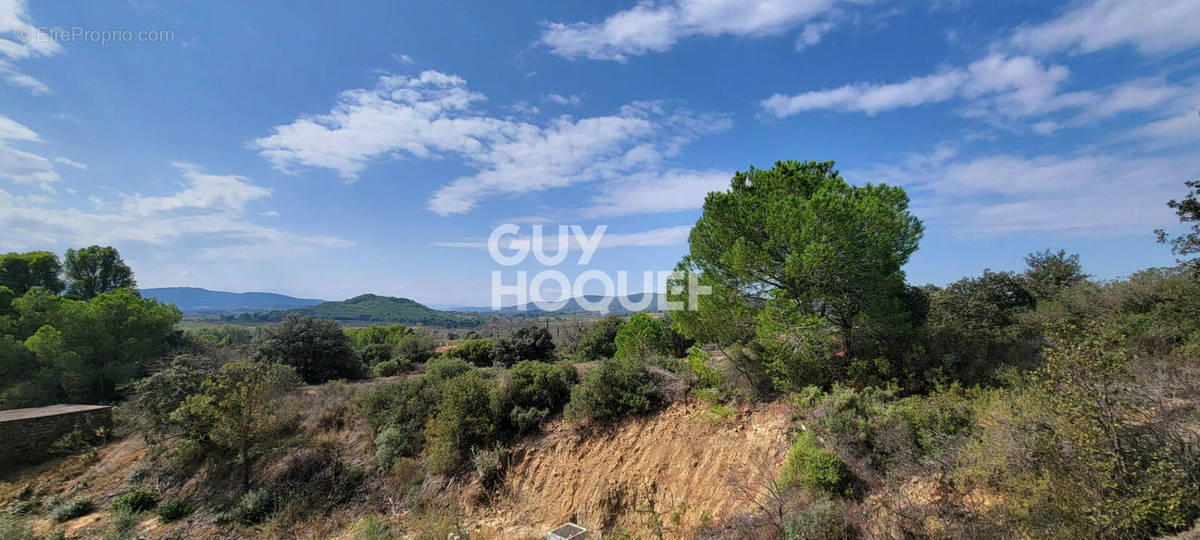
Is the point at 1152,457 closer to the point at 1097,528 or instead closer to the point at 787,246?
the point at 1097,528

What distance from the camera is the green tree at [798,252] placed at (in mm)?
8898

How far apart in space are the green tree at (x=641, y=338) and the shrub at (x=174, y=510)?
12.4 m

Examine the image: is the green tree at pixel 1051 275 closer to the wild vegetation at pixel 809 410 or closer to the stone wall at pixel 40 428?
the wild vegetation at pixel 809 410

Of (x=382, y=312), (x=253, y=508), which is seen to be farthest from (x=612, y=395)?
(x=382, y=312)

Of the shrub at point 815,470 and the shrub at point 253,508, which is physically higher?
the shrub at point 815,470

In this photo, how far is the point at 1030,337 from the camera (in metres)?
10.4

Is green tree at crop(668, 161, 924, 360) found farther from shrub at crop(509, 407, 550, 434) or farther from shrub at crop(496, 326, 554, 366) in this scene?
shrub at crop(496, 326, 554, 366)

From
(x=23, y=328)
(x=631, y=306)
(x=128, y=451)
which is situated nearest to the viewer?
(x=128, y=451)

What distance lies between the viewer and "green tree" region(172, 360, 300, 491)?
10.8m

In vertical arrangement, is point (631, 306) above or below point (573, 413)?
above

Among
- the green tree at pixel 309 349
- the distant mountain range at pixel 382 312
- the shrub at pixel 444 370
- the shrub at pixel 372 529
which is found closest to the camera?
the shrub at pixel 372 529

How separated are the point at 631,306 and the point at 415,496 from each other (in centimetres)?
897

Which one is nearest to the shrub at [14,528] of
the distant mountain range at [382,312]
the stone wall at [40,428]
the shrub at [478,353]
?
the stone wall at [40,428]

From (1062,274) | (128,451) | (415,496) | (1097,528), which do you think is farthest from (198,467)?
(1062,274)
